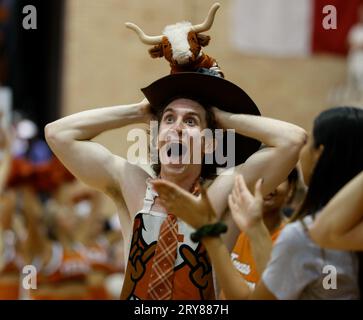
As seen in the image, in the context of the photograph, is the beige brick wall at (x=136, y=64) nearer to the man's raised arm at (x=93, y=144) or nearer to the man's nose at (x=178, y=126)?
the man's raised arm at (x=93, y=144)

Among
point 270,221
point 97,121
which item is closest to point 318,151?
point 97,121

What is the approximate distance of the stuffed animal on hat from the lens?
3.76 m

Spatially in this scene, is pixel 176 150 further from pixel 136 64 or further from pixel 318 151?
pixel 136 64

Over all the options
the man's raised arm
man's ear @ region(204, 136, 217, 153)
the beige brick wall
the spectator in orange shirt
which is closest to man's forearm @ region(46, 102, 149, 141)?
the man's raised arm

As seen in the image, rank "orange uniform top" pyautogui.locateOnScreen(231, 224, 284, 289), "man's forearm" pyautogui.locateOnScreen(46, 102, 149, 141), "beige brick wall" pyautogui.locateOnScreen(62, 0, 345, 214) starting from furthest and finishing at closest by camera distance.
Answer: "beige brick wall" pyautogui.locateOnScreen(62, 0, 345, 214), "orange uniform top" pyautogui.locateOnScreen(231, 224, 284, 289), "man's forearm" pyautogui.locateOnScreen(46, 102, 149, 141)

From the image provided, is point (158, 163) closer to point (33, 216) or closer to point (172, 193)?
point (172, 193)

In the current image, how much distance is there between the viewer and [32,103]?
527 inches

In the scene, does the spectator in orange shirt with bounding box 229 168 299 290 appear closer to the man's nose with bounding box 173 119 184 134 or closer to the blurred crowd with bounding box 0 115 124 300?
the man's nose with bounding box 173 119 184 134

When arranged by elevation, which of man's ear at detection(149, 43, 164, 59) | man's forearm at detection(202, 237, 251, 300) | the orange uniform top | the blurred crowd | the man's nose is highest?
man's ear at detection(149, 43, 164, 59)

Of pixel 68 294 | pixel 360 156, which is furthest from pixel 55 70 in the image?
pixel 360 156

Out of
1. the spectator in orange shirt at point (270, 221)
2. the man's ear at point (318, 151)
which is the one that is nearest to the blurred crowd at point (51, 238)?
the spectator in orange shirt at point (270, 221)

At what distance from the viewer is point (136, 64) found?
40.1 ft

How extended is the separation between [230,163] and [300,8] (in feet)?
27.3

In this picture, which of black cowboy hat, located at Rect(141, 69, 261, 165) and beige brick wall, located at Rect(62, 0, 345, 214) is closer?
black cowboy hat, located at Rect(141, 69, 261, 165)
